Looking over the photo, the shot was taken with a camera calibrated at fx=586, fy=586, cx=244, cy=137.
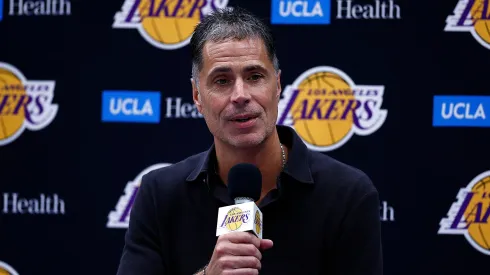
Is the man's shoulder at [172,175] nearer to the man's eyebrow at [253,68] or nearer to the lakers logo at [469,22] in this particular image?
the man's eyebrow at [253,68]

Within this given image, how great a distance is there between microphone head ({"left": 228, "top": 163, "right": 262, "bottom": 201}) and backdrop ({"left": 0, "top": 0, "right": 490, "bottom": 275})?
118 centimetres

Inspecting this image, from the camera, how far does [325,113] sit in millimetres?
2229

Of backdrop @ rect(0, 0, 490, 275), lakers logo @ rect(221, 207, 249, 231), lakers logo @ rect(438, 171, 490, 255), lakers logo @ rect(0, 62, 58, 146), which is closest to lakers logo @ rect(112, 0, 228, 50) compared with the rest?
backdrop @ rect(0, 0, 490, 275)

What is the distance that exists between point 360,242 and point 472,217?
3.89 ft

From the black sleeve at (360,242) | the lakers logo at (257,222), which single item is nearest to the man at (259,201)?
the black sleeve at (360,242)

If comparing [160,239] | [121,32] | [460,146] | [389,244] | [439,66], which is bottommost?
[389,244]

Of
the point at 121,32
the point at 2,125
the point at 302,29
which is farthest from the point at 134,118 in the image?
the point at 302,29

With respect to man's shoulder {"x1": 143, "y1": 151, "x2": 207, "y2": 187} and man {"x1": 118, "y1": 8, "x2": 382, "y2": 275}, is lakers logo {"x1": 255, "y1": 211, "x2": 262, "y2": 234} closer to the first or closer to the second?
man {"x1": 118, "y1": 8, "x2": 382, "y2": 275}

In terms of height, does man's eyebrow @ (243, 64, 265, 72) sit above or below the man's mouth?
above

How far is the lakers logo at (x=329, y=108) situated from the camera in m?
2.22

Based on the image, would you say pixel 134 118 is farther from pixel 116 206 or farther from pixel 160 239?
pixel 160 239

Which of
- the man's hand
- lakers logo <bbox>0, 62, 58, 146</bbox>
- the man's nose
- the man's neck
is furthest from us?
lakers logo <bbox>0, 62, 58, 146</bbox>

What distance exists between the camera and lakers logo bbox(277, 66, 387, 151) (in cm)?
222

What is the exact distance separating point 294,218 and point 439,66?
Result: 1.22 meters
